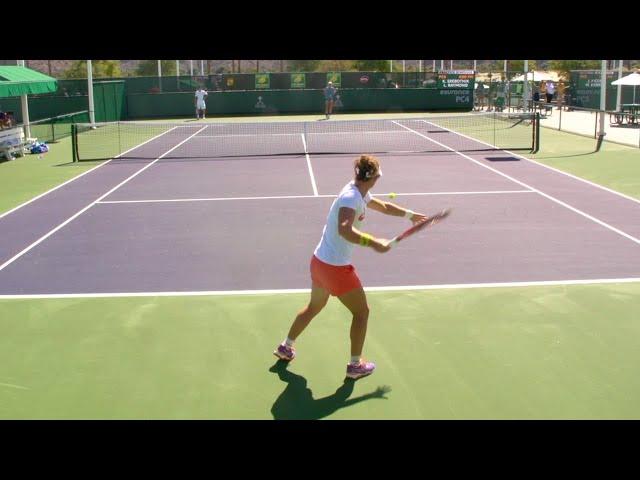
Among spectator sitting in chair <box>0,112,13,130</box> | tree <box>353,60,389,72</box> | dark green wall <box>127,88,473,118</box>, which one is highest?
tree <box>353,60,389,72</box>

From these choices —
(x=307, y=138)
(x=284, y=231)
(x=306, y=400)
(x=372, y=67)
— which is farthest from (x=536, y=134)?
(x=372, y=67)

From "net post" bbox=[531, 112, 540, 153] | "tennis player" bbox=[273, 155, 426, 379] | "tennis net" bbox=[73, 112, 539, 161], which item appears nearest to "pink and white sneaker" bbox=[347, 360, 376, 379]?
"tennis player" bbox=[273, 155, 426, 379]

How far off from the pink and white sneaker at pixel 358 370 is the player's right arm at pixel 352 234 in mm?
1085

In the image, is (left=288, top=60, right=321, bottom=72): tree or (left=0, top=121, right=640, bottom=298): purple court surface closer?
(left=0, top=121, right=640, bottom=298): purple court surface

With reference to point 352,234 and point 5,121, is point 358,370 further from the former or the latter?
point 5,121

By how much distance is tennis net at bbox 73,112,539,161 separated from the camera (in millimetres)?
24141

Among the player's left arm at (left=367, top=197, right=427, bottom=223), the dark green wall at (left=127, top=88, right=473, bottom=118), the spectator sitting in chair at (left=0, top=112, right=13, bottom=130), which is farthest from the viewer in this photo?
the dark green wall at (left=127, top=88, right=473, bottom=118)

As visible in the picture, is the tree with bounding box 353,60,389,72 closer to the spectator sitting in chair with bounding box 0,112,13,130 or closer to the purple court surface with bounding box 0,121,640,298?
the spectator sitting in chair with bounding box 0,112,13,130

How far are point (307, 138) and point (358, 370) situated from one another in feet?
74.8

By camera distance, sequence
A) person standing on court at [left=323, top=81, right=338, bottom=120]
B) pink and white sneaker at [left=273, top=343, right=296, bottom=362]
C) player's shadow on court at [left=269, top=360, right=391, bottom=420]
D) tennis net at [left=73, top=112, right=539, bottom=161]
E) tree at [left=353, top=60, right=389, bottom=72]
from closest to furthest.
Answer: player's shadow on court at [left=269, top=360, right=391, bottom=420] < pink and white sneaker at [left=273, top=343, right=296, bottom=362] < tennis net at [left=73, top=112, right=539, bottom=161] < person standing on court at [left=323, top=81, right=338, bottom=120] < tree at [left=353, top=60, right=389, bottom=72]

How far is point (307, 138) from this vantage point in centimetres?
2855

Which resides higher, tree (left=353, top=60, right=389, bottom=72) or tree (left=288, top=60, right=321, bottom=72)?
tree (left=288, top=60, right=321, bottom=72)

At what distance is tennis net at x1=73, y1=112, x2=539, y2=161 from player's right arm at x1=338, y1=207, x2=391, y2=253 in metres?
16.9

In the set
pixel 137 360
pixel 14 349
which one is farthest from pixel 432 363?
pixel 14 349
